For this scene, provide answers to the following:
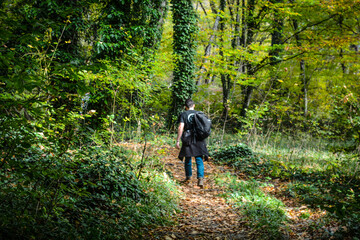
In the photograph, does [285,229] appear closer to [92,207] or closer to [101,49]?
[92,207]

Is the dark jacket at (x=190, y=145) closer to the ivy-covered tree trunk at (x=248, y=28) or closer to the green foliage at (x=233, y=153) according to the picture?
the green foliage at (x=233, y=153)

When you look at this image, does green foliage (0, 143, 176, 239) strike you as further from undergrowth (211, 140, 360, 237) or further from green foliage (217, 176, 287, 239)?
undergrowth (211, 140, 360, 237)

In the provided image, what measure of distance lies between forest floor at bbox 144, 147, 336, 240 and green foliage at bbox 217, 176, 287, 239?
0.10 metres

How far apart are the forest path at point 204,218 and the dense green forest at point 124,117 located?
0.74 feet

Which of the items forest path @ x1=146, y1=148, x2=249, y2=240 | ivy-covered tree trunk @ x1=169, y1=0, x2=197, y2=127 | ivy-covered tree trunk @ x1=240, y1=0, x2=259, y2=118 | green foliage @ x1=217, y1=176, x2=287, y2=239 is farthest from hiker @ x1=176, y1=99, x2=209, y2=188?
ivy-covered tree trunk @ x1=240, y1=0, x2=259, y2=118

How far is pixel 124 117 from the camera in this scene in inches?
381

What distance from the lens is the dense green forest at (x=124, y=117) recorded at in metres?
2.25

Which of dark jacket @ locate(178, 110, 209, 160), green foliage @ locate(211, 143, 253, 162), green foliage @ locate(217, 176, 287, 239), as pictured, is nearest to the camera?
green foliage @ locate(217, 176, 287, 239)

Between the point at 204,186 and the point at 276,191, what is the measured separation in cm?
175

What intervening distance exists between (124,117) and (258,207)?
6.59m

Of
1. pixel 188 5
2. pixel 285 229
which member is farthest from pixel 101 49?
pixel 285 229

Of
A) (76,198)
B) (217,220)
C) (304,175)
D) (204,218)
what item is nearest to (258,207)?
(217,220)

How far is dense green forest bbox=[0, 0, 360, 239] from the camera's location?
2252mm

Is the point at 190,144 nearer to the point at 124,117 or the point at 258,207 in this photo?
the point at 258,207
